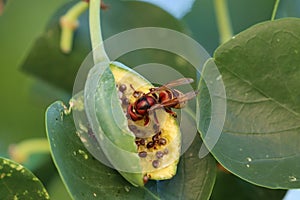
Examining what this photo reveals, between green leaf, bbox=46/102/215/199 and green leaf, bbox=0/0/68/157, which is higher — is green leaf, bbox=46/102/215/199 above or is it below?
above

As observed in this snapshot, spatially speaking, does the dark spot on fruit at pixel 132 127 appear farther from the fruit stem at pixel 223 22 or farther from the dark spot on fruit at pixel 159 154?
the fruit stem at pixel 223 22

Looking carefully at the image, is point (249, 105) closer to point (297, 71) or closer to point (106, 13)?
point (297, 71)

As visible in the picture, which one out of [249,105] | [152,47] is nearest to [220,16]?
[152,47]

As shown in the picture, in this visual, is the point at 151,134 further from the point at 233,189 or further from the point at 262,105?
the point at 233,189

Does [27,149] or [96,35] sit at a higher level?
[96,35]

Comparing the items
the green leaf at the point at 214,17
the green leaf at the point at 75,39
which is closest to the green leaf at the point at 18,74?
the green leaf at the point at 75,39

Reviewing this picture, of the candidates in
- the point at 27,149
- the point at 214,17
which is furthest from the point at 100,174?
the point at 214,17

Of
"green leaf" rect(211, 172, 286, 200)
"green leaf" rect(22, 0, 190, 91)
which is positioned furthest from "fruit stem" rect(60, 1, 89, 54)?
"green leaf" rect(211, 172, 286, 200)

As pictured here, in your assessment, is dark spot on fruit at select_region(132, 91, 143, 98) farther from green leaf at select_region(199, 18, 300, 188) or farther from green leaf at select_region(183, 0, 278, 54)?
green leaf at select_region(183, 0, 278, 54)
